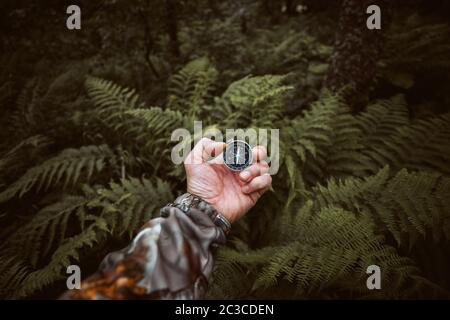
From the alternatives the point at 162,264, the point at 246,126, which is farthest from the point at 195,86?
the point at 162,264

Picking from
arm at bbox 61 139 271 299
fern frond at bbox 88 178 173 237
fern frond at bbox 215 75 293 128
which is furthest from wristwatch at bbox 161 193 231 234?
fern frond at bbox 215 75 293 128

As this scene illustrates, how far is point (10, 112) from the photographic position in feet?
12.1

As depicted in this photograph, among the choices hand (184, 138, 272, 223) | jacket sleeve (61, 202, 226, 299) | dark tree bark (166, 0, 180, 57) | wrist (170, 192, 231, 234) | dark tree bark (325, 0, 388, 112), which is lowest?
jacket sleeve (61, 202, 226, 299)

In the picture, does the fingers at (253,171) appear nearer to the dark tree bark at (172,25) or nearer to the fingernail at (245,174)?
the fingernail at (245,174)

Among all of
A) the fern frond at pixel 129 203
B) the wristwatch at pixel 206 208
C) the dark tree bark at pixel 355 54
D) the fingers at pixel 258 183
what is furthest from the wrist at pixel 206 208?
the dark tree bark at pixel 355 54

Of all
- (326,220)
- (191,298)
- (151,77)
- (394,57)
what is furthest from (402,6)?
(191,298)

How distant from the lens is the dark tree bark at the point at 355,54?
3180mm

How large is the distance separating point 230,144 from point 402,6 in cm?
453

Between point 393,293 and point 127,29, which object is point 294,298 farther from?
point 127,29

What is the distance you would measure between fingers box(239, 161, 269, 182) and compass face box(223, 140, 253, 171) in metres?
0.05

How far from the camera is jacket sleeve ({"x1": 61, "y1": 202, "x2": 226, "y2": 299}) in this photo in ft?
4.64

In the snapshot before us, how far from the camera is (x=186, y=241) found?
5.44 ft

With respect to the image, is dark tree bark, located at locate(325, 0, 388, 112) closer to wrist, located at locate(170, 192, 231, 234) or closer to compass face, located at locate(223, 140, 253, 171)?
compass face, located at locate(223, 140, 253, 171)

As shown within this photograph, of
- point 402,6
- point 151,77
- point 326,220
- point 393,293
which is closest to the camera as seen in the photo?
point 393,293
